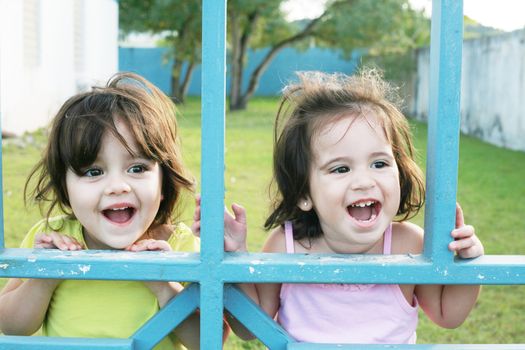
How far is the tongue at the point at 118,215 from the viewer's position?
1.76 meters

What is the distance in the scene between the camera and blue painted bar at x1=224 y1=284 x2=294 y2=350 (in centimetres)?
142

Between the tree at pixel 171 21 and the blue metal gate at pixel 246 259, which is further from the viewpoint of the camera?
the tree at pixel 171 21

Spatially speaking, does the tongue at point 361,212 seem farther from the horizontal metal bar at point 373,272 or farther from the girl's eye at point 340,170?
the horizontal metal bar at point 373,272

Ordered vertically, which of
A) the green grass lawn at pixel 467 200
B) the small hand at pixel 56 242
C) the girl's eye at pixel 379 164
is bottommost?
the green grass lawn at pixel 467 200

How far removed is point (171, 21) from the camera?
64.2 ft

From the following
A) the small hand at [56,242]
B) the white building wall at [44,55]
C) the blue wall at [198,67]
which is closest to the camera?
the small hand at [56,242]

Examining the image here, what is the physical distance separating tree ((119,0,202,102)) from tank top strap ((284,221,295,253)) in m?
17.5

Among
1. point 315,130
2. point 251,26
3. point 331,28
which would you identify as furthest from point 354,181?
point 331,28

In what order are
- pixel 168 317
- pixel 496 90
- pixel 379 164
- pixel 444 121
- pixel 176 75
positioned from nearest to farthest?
pixel 444 121 < pixel 168 317 < pixel 379 164 < pixel 496 90 < pixel 176 75

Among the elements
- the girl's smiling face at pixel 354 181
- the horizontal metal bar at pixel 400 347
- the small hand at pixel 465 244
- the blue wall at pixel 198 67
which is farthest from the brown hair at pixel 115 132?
the blue wall at pixel 198 67

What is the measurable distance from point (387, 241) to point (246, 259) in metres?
0.60

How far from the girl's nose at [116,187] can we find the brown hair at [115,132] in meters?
0.08

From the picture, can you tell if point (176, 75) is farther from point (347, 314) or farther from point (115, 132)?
point (347, 314)

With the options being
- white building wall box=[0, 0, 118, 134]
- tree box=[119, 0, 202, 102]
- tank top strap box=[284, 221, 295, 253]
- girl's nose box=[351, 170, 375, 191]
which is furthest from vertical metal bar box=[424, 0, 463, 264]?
tree box=[119, 0, 202, 102]
